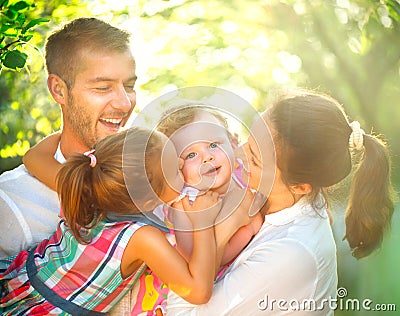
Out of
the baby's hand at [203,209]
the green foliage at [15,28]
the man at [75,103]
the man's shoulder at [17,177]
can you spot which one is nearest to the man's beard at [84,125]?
the man at [75,103]

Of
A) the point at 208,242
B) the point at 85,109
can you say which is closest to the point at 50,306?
the point at 208,242

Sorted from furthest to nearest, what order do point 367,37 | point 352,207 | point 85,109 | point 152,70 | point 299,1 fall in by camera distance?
point 152,70, point 299,1, point 367,37, point 85,109, point 352,207

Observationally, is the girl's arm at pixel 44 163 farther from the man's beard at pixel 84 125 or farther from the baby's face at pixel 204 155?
the baby's face at pixel 204 155

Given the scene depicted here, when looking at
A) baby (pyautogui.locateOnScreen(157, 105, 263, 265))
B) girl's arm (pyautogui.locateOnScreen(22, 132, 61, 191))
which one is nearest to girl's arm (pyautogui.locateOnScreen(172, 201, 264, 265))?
baby (pyautogui.locateOnScreen(157, 105, 263, 265))

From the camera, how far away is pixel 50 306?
2.44 metres

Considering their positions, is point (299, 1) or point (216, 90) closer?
point (216, 90)

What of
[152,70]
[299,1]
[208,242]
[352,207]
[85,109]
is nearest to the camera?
[208,242]

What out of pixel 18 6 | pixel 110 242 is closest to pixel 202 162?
pixel 110 242

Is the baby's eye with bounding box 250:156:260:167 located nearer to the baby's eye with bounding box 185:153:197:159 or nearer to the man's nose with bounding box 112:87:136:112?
the baby's eye with bounding box 185:153:197:159

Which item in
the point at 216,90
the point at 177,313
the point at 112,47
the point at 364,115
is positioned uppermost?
the point at 112,47

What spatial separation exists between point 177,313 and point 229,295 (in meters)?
0.19

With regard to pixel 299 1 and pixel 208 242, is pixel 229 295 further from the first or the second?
pixel 299 1

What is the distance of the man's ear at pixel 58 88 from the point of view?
10.1ft

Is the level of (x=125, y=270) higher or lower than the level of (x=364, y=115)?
higher
